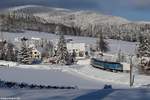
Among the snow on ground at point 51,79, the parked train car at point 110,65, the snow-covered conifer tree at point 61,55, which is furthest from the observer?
the snow-covered conifer tree at point 61,55

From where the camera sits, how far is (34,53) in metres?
134

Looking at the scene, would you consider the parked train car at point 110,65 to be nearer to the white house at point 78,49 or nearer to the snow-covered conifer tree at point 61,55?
the snow-covered conifer tree at point 61,55

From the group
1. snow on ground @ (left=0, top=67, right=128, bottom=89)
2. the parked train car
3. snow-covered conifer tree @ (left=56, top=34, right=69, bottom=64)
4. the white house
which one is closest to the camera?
snow on ground @ (left=0, top=67, right=128, bottom=89)

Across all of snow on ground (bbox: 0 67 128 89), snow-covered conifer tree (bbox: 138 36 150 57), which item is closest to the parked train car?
snow-covered conifer tree (bbox: 138 36 150 57)

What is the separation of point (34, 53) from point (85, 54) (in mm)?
24983

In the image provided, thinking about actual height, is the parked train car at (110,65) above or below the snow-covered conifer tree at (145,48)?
below

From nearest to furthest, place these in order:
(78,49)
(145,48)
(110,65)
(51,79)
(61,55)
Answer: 1. (51,79)
2. (110,65)
3. (145,48)
4. (61,55)
5. (78,49)

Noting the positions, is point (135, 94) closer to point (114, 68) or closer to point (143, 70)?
point (143, 70)

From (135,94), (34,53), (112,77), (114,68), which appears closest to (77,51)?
(34,53)

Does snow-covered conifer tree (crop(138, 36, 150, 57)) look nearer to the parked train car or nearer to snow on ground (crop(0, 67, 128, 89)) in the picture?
the parked train car

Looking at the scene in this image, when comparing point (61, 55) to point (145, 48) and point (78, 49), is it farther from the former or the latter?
point (78, 49)

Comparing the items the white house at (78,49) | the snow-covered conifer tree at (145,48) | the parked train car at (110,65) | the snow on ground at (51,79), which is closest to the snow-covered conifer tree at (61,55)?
the parked train car at (110,65)

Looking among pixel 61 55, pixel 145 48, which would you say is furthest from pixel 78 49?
pixel 145 48

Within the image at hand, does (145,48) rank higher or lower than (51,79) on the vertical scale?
higher
